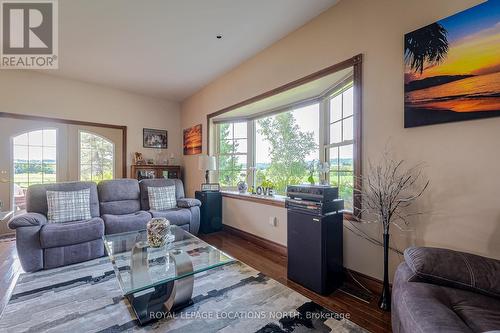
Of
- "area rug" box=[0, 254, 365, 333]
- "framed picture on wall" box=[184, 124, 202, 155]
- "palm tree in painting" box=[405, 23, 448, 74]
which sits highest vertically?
"palm tree in painting" box=[405, 23, 448, 74]

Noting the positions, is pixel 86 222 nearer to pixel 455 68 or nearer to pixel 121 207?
pixel 121 207

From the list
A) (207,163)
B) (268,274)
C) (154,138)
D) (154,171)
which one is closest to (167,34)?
(207,163)

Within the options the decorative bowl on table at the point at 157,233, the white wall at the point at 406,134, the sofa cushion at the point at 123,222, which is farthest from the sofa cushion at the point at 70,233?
the white wall at the point at 406,134

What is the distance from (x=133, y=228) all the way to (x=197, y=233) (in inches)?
42.8

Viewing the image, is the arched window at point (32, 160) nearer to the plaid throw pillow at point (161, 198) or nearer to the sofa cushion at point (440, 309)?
the plaid throw pillow at point (161, 198)

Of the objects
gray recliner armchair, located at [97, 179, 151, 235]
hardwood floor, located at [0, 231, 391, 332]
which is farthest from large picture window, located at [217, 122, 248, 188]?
gray recliner armchair, located at [97, 179, 151, 235]

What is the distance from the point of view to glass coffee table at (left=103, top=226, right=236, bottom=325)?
161 cm

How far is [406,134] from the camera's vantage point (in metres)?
1.87

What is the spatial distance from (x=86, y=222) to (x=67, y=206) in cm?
38

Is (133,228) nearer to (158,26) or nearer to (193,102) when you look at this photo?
(158,26)

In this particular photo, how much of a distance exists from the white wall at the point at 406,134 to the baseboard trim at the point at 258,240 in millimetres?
950

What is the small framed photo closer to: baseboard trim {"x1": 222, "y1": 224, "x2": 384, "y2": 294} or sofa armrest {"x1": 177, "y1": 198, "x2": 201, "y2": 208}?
sofa armrest {"x1": 177, "y1": 198, "x2": 201, "y2": 208}

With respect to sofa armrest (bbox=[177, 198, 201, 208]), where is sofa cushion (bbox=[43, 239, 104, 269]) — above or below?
below

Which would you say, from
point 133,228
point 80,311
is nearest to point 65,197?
point 133,228
